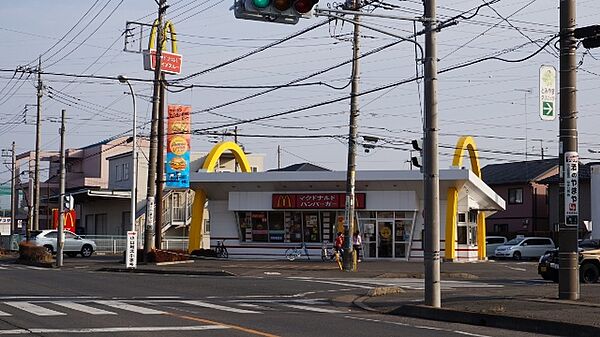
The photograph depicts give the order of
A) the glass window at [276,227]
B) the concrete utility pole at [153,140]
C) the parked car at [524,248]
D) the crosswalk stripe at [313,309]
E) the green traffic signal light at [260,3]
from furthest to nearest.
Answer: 1. the parked car at [524,248]
2. the glass window at [276,227]
3. the concrete utility pole at [153,140]
4. the crosswalk stripe at [313,309]
5. the green traffic signal light at [260,3]

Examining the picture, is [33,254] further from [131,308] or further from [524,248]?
[524,248]

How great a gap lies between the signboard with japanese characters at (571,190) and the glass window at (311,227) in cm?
2815

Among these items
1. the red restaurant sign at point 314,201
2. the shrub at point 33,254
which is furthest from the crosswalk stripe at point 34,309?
the red restaurant sign at point 314,201

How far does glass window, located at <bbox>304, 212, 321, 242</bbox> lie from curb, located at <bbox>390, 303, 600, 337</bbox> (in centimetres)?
2780

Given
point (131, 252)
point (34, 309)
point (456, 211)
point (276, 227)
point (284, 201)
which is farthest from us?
point (276, 227)

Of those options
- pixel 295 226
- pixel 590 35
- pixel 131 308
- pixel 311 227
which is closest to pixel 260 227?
pixel 295 226

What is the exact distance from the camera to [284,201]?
46562 mm

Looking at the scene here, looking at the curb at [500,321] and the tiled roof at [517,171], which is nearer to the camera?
the curb at [500,321]

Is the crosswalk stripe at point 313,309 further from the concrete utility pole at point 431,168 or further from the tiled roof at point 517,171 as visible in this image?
the tiled roof at point 517,171

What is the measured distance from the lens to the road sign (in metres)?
19.5

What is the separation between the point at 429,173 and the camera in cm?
1838

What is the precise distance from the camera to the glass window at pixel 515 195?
69.8 m

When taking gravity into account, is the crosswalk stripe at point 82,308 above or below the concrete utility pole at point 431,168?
below

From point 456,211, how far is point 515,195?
1089 inches
